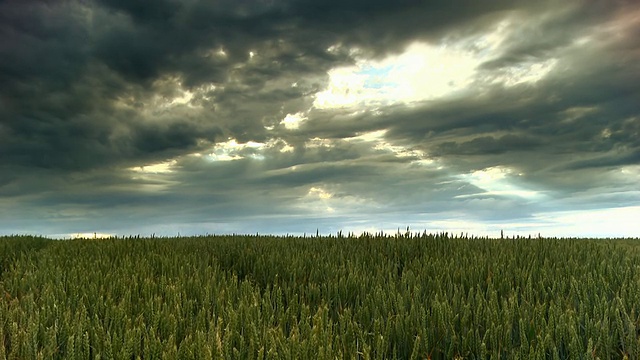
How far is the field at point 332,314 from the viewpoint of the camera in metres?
3.02

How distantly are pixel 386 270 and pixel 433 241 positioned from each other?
8.78 feet

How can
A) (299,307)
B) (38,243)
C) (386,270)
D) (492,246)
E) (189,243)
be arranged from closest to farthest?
(299,307) < (386,270) < (492,246) < (189,243) < (38,243)

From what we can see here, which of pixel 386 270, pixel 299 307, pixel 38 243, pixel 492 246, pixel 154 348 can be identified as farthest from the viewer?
pixel 38 243

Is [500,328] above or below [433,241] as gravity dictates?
below

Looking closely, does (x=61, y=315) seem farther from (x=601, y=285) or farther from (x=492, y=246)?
(x=492, y=246)

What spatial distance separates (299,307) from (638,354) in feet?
8.80

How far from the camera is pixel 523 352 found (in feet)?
9.81

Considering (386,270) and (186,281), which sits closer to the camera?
(186,281)

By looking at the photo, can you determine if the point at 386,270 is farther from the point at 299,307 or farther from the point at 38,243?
the point at 38,243

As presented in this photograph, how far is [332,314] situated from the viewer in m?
4.59

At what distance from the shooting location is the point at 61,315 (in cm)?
402

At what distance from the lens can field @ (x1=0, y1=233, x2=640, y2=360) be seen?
3.02 metres

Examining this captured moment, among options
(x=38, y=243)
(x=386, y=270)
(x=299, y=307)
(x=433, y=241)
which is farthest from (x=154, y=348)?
(x=38, y=243)

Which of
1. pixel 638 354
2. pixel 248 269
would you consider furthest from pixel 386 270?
pixel 638 354
